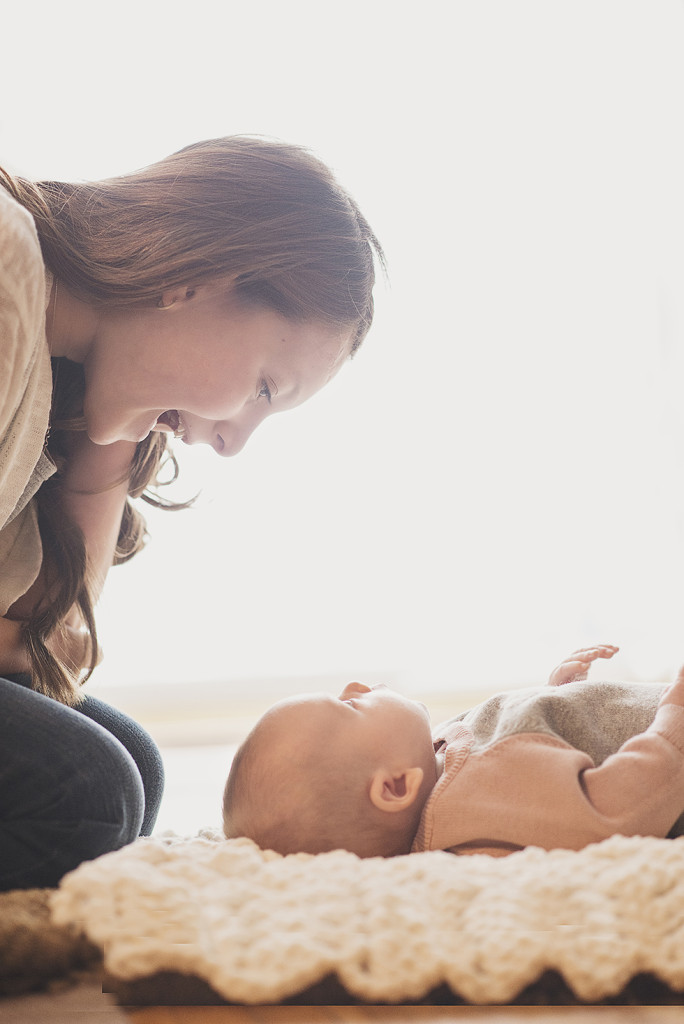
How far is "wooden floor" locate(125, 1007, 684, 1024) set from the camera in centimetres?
54

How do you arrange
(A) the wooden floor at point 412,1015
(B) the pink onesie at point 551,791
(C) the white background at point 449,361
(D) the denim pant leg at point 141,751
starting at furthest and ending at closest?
1. (C) the white background at point 449,361
2. (D) the denim pant leg at point 141,751
3. (B) the pink onesie at point 551,791
4. (A) the wooden floor at point 412,1015

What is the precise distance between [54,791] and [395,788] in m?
0.35

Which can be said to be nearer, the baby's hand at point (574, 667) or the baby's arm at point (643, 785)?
the baby's arm at point (643, 785)

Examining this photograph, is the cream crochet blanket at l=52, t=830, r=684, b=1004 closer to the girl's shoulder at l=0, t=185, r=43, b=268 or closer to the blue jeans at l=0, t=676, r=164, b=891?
the blue jeans at l=0, t=676, r=164, b=891

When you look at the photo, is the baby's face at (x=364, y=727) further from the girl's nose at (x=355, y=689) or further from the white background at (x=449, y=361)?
the white background at (x=449, y=361)

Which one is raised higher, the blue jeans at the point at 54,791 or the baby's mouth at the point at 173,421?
the baby's mouth at the point at 173,421

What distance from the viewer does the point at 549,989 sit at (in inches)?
22.5

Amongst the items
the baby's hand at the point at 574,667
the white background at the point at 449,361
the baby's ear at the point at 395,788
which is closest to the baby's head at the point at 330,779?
the baby's ear at the point at 395,788

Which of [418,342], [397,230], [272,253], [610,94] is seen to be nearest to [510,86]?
[610,94]

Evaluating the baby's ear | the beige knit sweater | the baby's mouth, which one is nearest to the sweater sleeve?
the beige knit sweater

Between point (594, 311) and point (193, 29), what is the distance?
1316 millimetres

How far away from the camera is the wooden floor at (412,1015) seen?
0.54m

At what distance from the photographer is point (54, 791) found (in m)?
0.86

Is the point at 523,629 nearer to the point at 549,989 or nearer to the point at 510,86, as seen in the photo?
the point at 510,86
